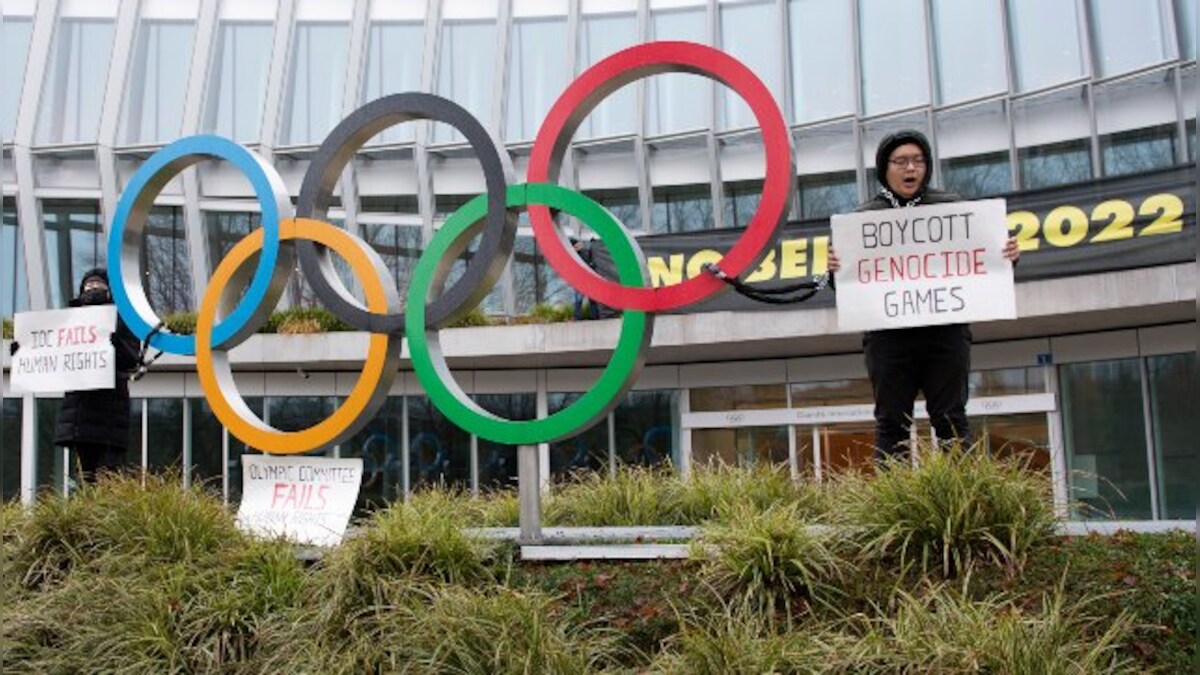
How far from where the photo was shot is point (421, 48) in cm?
2175

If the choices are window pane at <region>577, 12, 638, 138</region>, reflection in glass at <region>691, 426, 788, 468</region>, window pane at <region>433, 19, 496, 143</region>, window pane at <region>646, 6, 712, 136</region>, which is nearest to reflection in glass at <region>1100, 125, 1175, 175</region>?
reflection in glass at <region>691, 426, 788, 468</region>

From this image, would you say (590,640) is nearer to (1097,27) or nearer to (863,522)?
(863,522)

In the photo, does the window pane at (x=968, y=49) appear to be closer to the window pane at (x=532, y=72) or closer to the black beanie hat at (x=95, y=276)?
the window pane at (x=532, y=72)

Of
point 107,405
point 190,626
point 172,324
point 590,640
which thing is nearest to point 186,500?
point 190,626

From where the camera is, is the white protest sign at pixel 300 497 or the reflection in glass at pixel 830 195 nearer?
the white protest sign at pixel 300 497

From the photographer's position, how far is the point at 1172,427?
1576cm

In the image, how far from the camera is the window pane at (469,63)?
70.5 feet

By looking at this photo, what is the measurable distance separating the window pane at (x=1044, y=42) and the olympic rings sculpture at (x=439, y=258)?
13057mm

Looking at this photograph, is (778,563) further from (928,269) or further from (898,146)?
(898,146)

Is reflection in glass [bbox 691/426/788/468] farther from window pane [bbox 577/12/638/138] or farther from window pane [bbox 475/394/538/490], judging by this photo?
window pane [bbox 577/12/638/138]

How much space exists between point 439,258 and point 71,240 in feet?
54.6

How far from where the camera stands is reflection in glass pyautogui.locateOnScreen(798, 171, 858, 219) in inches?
755

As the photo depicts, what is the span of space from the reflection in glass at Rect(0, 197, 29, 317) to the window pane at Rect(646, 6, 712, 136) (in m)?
11.3

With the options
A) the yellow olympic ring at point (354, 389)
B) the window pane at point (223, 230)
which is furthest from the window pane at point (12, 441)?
the yellow olympic ring at point (354, 389)
